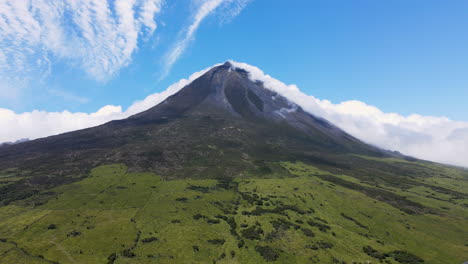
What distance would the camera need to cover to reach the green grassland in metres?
85.8

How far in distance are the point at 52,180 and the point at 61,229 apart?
66.7m

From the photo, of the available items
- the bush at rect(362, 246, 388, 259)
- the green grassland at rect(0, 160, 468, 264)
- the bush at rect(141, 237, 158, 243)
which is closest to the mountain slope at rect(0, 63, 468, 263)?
the bush at rect(141, 237, 158, 243)

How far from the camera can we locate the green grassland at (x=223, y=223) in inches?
3378

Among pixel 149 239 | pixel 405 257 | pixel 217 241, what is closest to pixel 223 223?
pixel 217 241

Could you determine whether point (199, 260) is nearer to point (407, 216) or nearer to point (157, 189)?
point (157, 189)

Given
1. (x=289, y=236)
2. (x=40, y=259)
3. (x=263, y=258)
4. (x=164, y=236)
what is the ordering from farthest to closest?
(x=289, y=236) < (x=164, y=236) < (x=263, y=258) < (x=40, y=259)

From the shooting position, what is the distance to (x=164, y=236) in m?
94.4

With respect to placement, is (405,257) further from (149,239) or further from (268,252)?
(149,239)

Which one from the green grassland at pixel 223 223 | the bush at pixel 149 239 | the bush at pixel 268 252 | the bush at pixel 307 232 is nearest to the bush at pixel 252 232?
the green grassland at pixel 223 223

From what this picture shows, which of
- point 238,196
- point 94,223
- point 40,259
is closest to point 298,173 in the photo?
point 238,196

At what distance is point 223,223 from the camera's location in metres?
110

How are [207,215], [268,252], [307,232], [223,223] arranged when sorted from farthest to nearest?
1. [207,215]
2. [223,223]
3. [307,232]
4. [268,252]

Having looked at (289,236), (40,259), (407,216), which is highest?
(407,216)

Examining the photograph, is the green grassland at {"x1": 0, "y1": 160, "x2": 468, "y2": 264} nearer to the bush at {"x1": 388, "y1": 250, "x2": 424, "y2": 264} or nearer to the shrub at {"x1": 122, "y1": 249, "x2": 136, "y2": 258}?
the shrub at {"x1": 122, "y1": 249, "x2": 136, "y2": 258}
